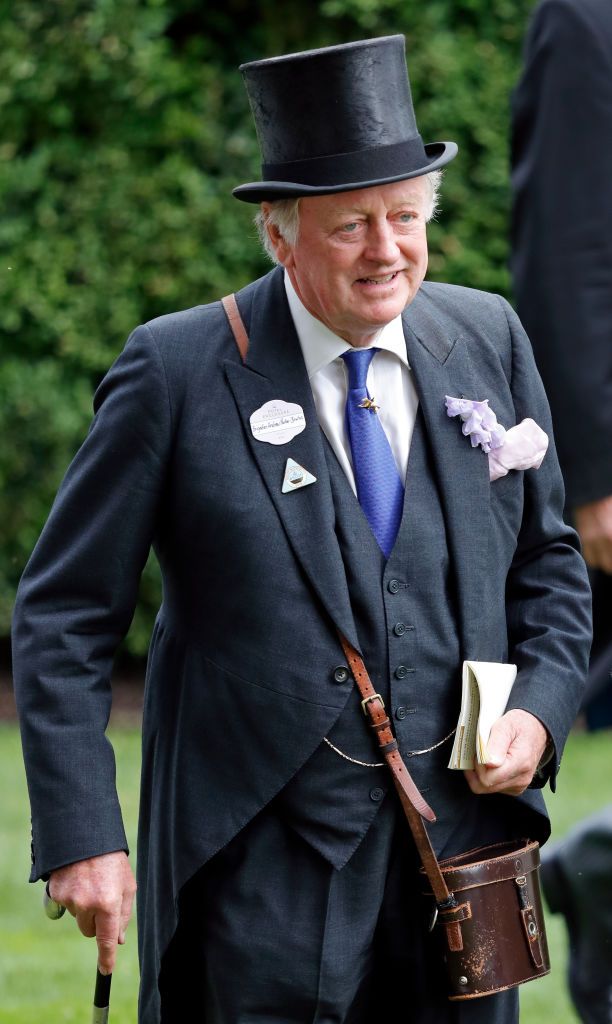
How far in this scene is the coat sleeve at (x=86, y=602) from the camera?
3053 millimetres

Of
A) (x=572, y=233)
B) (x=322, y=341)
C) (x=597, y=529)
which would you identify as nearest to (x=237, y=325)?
(x=322, y=341)

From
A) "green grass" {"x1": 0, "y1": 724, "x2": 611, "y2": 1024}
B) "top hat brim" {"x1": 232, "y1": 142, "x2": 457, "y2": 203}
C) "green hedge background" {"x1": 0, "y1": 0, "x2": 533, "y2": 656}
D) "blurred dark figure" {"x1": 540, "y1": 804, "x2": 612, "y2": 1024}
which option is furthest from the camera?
"green hedge background" {"x1": 0, "y1": 0, "x2": 533, "y2": 656}

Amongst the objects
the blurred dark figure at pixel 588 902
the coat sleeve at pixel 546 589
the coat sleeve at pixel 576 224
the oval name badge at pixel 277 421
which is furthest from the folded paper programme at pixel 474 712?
the blurred dark figure at pixel 588 902

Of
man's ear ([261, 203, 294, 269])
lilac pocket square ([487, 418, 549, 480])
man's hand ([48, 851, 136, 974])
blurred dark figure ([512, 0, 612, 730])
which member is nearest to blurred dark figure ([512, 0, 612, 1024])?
blurred dark figure ([512, 0, 612, 730])

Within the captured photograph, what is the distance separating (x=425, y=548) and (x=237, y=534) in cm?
32

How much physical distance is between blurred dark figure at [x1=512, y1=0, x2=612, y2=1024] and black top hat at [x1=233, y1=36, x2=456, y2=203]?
0.18m

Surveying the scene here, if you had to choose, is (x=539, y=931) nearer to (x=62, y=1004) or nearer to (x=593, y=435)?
(x=593, y=435)

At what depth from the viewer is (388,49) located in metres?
3.07

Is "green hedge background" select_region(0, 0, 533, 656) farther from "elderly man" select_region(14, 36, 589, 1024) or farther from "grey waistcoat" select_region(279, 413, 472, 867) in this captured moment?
"grey waistcoat" select_region(279, 413, 472, 867)

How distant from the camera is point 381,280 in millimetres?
2990

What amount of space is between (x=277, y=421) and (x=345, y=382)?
159 millimetres

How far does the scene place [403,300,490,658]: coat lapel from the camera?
10.2ft

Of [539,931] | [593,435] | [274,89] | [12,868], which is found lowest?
[12,868]

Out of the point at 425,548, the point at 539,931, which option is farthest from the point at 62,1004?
the point at 425,548
